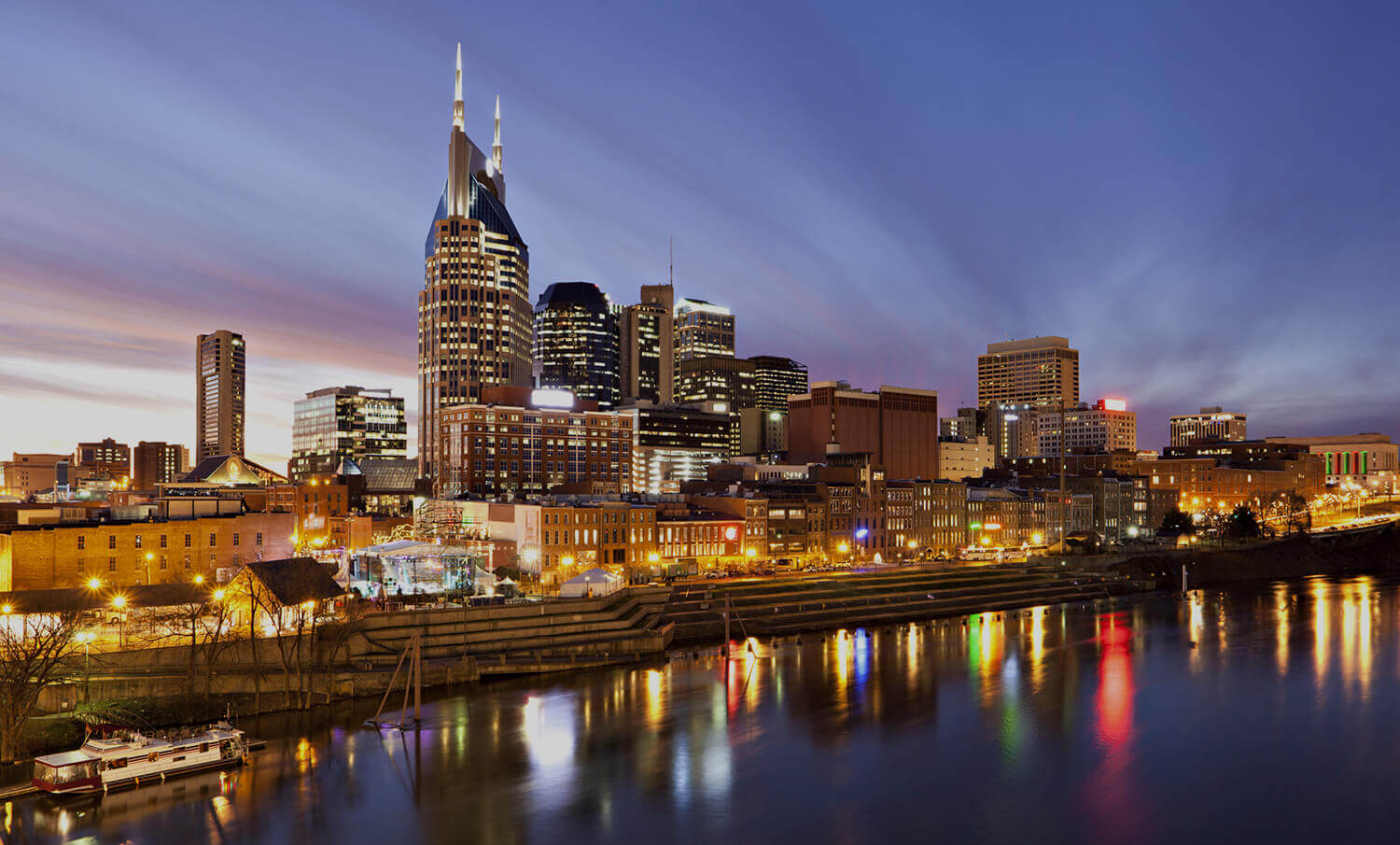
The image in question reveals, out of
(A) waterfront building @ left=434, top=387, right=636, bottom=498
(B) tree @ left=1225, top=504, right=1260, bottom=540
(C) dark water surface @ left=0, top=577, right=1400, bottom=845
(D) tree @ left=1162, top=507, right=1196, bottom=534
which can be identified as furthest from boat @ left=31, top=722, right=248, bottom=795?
(D) tree @ left=1162, top=507, right=1196, bottom=534

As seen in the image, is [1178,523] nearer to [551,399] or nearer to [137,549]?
[551,399]

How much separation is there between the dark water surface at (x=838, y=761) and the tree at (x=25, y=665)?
19.5 feet

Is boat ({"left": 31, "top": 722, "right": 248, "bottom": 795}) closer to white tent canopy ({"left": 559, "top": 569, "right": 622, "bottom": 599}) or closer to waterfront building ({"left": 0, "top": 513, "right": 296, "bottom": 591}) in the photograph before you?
waterfront building ({"left": 0, "top": 513, "right": 296, "bottom": 591})

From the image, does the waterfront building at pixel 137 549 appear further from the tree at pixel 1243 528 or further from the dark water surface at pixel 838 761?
the tree at pixel 1243 528

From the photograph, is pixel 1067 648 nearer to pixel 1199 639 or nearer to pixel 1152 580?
pixel 1199 639

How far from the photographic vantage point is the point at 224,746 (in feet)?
154

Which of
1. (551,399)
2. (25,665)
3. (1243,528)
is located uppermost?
(551,399)

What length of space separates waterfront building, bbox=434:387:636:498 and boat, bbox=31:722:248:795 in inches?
3983

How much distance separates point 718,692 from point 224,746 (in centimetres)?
2827

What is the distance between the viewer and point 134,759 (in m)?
44.5

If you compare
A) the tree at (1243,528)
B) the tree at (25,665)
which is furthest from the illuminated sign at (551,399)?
the tree at (25,665)

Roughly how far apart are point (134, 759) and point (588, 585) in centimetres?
3693

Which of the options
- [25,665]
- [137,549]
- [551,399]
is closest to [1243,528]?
[551,399]

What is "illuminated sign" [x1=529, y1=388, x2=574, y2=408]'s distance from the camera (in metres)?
166
